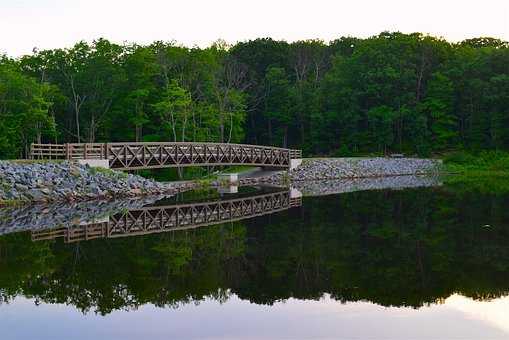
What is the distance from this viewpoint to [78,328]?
8.64 meters

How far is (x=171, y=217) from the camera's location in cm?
2120

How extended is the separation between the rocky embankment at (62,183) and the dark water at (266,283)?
29.5ft

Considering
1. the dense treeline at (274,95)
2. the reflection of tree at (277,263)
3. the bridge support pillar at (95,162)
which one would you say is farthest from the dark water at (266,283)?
the dense treeline at (274,95)

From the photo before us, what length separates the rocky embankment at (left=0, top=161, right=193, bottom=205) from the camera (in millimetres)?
25500

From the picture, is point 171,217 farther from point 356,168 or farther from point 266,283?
point 356,168

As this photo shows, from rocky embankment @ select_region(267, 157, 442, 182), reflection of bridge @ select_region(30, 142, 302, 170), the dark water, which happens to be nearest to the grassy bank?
rocky embankment @ select_region(267, 157, 442, 182)

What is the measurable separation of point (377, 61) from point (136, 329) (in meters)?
57.9

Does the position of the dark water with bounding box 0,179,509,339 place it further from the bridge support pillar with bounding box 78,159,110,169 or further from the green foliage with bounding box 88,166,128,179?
the bridge support pillar with bounding box 78,159,110,169

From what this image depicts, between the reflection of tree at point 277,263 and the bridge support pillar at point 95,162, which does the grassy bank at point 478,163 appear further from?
the reflection of tree at point 277,263

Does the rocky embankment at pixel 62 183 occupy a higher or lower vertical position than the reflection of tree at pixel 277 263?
higher

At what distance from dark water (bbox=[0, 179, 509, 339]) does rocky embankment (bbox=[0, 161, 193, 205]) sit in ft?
29.5

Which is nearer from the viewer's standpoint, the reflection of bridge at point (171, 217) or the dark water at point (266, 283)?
the dark water at point (266, 283)

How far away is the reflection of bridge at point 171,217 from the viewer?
1741 cm

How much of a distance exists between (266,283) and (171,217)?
1068cm
